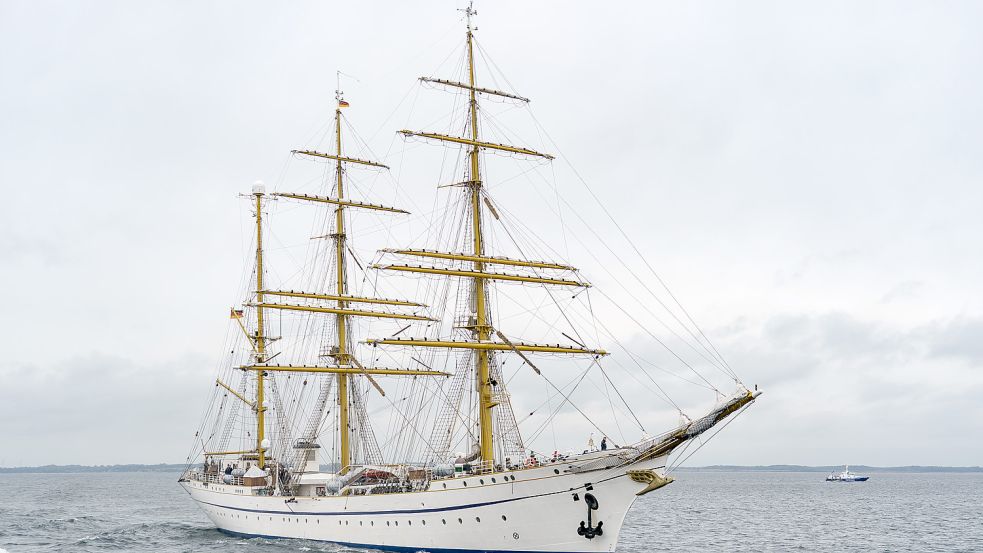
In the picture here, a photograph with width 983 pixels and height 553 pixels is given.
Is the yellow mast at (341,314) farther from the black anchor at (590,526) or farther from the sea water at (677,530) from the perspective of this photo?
the black anchor at (590,526)

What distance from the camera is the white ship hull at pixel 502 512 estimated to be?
3152cm

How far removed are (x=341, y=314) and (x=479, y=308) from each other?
48.8 ft

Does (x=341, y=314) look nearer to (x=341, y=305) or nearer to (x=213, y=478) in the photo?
(x=341, y=305)

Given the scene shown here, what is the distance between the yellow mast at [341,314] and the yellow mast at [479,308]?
1221cm

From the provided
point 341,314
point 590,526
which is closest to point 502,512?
point 590,526

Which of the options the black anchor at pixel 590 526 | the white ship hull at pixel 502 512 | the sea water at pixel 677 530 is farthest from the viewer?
the sea water at pixel 677 530

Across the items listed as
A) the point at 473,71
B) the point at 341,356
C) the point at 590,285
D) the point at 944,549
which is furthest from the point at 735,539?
the point at 473,71

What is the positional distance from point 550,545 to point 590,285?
11750 millimetres

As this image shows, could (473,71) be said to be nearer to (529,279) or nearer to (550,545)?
(529,279)

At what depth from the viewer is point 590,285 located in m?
38.3

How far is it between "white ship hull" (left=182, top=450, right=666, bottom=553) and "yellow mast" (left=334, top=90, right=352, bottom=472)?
9.81 metres

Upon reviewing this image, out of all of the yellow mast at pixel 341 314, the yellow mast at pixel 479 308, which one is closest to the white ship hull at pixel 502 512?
the yellow mast at pixel 479 308

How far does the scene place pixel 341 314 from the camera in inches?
2016

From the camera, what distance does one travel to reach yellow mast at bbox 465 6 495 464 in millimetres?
36438
